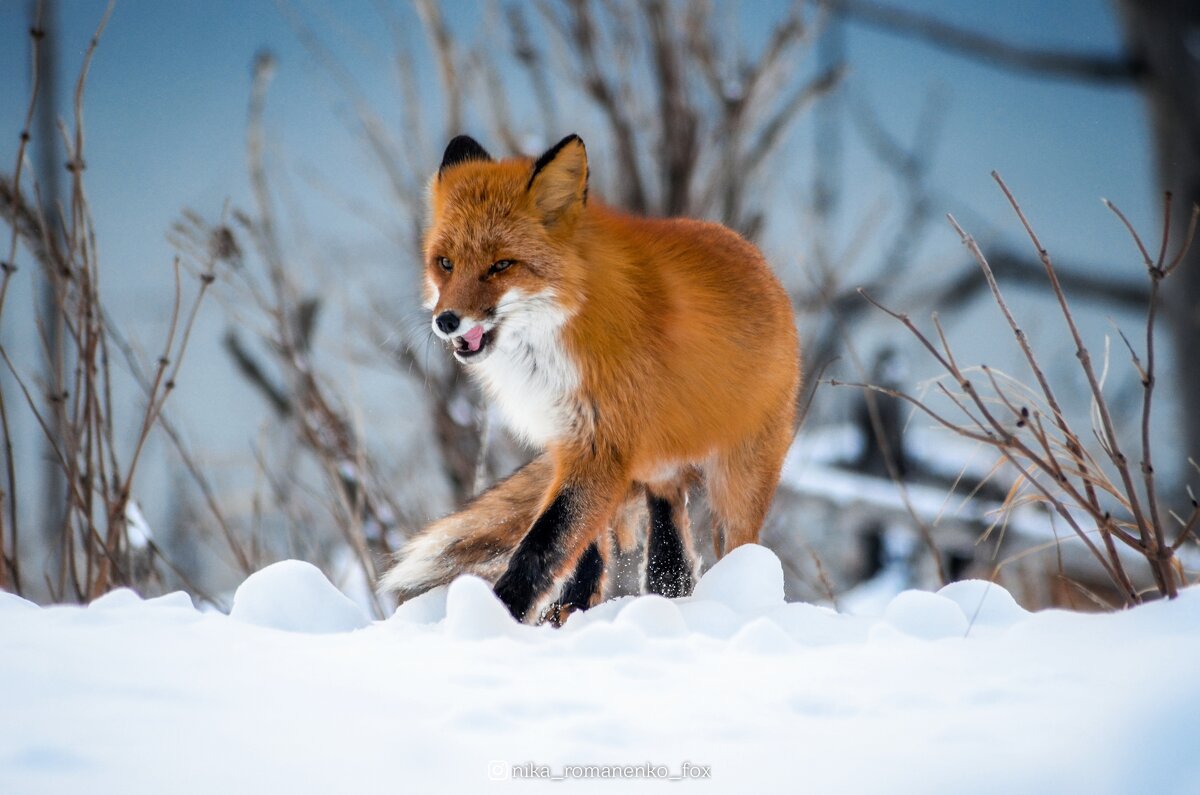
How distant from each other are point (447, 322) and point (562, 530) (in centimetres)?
48

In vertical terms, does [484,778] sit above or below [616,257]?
below

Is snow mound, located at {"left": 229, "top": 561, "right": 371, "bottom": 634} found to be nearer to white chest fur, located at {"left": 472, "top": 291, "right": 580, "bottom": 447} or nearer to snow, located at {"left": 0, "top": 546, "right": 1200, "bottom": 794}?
snow, located at {"left": 0, "top": 546, "right": 1200, "bottom": 794}

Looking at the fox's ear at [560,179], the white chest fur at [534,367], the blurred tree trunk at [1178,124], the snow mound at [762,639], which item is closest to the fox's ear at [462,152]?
the fox's ear at [560,179]

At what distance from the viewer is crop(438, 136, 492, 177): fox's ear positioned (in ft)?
7.80

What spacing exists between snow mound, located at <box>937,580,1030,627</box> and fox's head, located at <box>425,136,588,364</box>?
3.29 feet

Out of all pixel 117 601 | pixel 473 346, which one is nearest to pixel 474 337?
pixel 473 346

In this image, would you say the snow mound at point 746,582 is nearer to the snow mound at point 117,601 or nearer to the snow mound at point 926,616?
the snow mound at point 926,616

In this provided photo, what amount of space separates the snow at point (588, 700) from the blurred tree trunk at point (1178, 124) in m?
4.29

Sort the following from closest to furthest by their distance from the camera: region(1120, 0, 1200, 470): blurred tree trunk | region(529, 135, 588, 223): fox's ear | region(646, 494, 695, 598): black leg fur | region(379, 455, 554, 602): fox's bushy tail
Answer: region(529, 135, 588, 223): fox's ear, region(379, 455, 554, 602): fox's bushy tail, region(646, 494, 695, 598): black leg fur, region(1120, 0, 1200, 470): blurred tree trunk

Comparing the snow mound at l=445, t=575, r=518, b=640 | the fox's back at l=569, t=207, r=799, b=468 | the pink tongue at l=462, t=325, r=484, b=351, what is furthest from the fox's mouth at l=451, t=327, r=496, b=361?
the snow mound at l=445, t=575, r=518, b=640

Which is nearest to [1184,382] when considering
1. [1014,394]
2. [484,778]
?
[1014,394]

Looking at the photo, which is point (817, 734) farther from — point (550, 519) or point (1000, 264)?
point (1000, 264)

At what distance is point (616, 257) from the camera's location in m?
2.25

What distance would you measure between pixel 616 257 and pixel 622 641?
0.88 m
